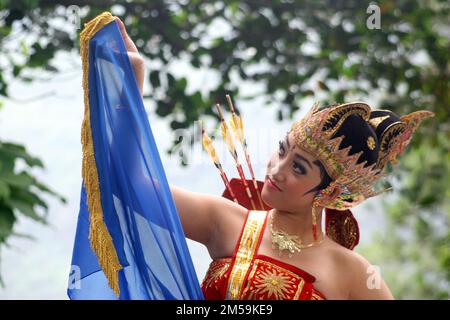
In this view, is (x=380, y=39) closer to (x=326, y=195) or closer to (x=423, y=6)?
(x=423, y=6)

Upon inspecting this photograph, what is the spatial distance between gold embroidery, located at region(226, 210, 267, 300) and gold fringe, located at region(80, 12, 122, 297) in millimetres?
365

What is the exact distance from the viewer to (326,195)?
11.1ft

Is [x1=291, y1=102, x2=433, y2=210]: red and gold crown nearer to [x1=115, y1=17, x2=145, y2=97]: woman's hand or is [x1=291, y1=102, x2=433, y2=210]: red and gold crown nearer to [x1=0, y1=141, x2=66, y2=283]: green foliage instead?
[x1=115, y1=17, x2=145, y2=97]: woman's hand

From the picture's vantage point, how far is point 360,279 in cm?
336

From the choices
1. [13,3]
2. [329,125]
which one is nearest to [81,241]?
[329,125]

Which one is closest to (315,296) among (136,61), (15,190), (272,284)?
(272,284)

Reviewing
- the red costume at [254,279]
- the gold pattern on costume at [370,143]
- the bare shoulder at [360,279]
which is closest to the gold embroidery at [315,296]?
the red costume at [254,279]

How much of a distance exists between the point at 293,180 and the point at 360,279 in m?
0.38

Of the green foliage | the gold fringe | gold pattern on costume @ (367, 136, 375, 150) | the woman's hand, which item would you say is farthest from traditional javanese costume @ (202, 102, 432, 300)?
the green foliage

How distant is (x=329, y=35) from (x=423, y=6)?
1359mm

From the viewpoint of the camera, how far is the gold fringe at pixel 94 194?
124 inches

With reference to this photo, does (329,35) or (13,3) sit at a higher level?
(13,3)

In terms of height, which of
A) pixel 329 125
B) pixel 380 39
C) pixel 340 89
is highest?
pixel 329 125

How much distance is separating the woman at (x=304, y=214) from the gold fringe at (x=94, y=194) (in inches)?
4.7
